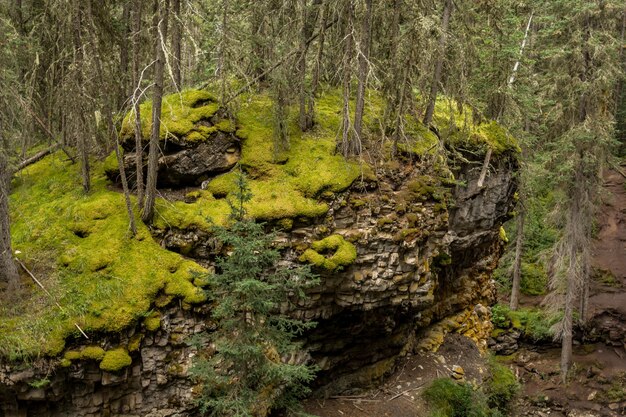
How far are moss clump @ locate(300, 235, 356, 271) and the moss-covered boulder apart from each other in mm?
2933

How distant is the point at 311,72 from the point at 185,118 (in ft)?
14.8

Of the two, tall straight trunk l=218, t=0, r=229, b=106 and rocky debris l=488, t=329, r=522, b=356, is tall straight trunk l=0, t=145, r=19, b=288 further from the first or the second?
rocky debris l=488, t=329, r=522, b=356

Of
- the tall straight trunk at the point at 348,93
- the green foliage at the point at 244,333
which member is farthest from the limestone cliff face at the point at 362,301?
the green foliage at the point at 244,333

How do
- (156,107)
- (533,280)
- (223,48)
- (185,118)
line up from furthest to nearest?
(533,280) → (185,118) → (223,48) → (156,107)

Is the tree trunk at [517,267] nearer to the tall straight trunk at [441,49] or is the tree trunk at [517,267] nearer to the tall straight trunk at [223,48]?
the tall straight trunk at [441,49]

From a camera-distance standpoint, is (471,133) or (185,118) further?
(471,133)

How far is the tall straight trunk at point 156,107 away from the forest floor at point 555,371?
5.66 metres

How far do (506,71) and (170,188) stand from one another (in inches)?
511

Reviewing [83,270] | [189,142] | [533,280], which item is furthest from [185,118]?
[533,280]

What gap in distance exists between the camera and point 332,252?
31.8 ft

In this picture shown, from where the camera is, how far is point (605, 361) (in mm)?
18016

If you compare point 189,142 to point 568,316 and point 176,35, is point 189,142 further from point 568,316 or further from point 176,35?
point 568,316

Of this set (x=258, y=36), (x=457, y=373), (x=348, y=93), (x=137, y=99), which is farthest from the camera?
(x=457, y=373)

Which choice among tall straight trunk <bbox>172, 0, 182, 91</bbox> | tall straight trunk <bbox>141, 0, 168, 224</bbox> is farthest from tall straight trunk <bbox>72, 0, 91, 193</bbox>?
tall straight trunk <bbox>172, 0, 182, 91</bbox>
